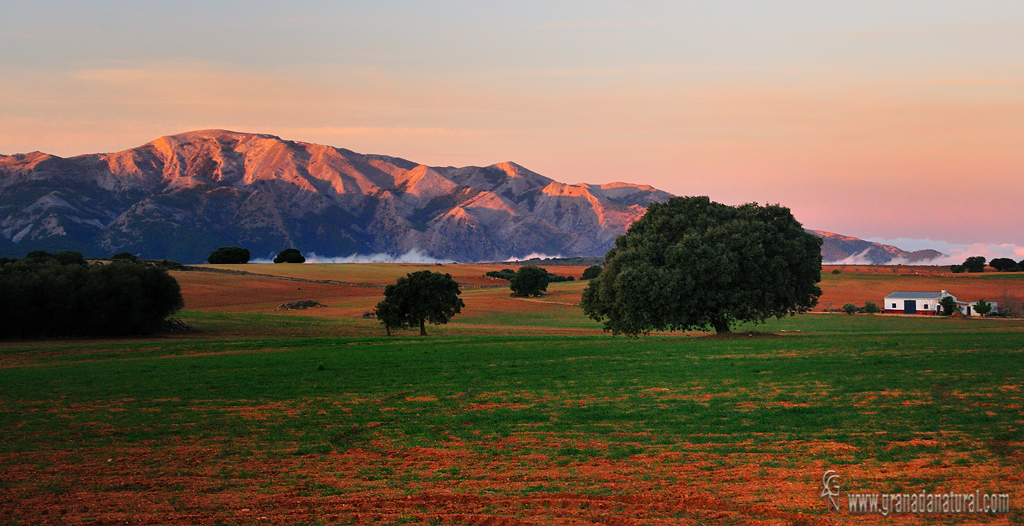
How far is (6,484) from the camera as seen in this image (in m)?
12.7

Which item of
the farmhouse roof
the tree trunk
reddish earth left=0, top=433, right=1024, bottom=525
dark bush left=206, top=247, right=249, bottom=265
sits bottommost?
reddish earth left=0, top=433, right=1024, bottom=525

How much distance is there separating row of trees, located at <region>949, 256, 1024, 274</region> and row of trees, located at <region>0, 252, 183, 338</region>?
142978mm

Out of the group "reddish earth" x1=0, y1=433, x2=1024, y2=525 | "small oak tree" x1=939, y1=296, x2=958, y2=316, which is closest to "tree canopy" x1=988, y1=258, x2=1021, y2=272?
"small oak tree" x1=939, y1=296, x2=958, y2=316

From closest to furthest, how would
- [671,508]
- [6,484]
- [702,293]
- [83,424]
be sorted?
1. [671,508]
2. [6,484]
3. [83,424]
4. [702,293]

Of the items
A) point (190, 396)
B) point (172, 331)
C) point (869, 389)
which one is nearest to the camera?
point (869, 389)

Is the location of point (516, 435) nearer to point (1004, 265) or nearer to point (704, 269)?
point (704, 269)

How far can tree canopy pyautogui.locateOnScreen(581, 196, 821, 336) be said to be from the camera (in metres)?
40.8

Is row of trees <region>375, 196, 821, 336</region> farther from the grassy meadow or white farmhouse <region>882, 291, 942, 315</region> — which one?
white farmhouse <region>882, 291, 942, 315</region>

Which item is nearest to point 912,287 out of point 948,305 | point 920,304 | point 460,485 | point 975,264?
point 920,304

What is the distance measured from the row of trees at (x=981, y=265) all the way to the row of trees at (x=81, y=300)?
142978mm

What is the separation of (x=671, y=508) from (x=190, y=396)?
61.2 feet

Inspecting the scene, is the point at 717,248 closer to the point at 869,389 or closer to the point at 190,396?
the point at 869,389

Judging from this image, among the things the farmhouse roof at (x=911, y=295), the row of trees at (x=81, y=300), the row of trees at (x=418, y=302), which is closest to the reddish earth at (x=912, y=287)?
the farmhouse roof at (x=911, y=295)

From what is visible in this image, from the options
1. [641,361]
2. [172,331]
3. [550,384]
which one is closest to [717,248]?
[641,361]
